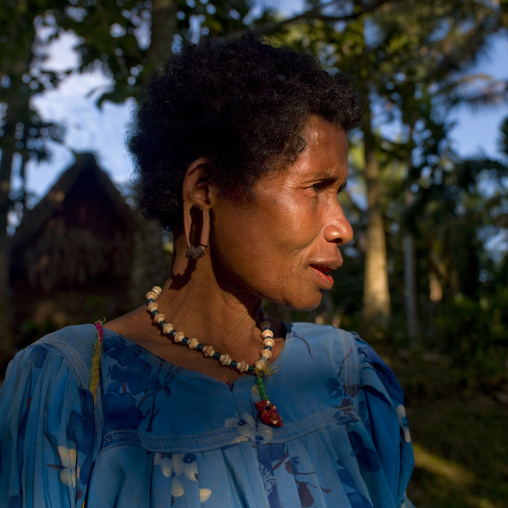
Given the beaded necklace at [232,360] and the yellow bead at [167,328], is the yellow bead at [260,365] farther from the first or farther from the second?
the yellow bead at [167,328]

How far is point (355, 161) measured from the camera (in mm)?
24078

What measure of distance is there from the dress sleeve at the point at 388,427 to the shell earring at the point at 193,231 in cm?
68

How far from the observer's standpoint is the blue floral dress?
1225 millimetres

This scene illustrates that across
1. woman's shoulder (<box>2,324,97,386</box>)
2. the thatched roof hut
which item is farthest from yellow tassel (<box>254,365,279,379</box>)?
the thatched roof hut

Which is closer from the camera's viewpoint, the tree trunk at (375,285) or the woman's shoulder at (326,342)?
the woman's shoulder at (326,342)

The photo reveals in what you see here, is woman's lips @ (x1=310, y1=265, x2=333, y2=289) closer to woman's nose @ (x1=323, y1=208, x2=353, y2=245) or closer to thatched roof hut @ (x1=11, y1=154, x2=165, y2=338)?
Answer: woman's nose @ (x1=323, y1=208, x2=353, y2=245)

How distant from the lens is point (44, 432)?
123 centimetres

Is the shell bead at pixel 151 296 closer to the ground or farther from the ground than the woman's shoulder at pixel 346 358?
farther from the ground

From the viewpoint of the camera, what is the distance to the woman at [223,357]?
1256mm

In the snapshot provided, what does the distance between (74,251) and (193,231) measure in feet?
33.2

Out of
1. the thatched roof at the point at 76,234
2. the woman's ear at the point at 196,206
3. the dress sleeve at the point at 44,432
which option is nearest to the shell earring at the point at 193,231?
the woman's ear at the point at 196,206

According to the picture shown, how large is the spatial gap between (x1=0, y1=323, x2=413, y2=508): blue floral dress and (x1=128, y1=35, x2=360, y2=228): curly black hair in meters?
0.54

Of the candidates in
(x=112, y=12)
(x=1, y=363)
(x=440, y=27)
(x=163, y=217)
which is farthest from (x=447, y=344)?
(x=440, y=27)

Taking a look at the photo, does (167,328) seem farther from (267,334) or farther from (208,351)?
(267,334)
